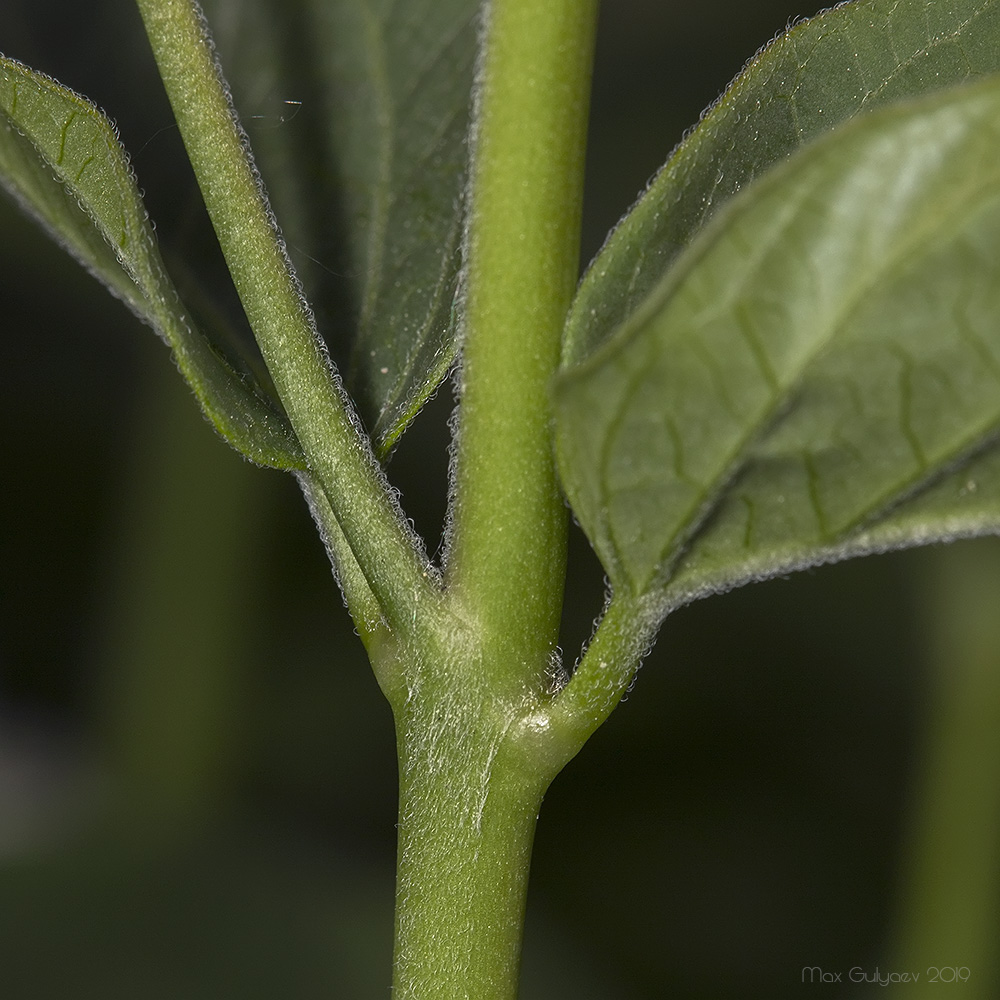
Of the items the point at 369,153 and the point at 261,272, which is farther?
the point at 369,153

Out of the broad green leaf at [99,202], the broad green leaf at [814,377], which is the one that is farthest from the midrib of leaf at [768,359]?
the broad green leaf at [99,202]

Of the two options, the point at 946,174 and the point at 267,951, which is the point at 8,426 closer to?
the point at 267,951

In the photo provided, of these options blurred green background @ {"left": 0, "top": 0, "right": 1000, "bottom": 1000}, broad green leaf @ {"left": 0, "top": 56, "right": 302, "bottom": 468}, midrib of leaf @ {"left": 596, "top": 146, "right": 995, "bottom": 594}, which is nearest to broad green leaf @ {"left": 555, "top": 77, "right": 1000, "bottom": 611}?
midrib of leaf @ {"left": 596, "top": 146, "right": 995, "bottom": 594}

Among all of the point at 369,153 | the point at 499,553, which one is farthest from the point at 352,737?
the point at 499,553

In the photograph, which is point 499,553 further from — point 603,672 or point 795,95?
point 795,95

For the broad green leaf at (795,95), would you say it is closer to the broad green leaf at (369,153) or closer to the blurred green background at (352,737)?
the broad green leaf at (369,153)
